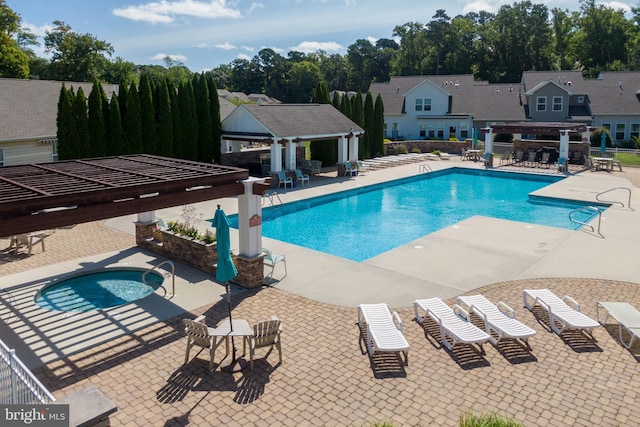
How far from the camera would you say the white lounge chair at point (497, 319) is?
9.55 metres

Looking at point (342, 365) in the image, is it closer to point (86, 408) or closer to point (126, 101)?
point (86, 408)

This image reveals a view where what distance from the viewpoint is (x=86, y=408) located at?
629 cm

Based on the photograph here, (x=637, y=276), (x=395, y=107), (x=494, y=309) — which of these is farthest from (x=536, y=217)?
(x=395, y=107)

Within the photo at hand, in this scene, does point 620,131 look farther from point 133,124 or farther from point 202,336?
point 202,336

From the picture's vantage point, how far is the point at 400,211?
24.0 meters

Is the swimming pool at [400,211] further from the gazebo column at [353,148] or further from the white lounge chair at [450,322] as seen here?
the white lounge chair at [450,322]

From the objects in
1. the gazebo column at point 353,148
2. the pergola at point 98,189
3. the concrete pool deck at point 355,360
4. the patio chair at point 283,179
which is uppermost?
the gazebo column at point 353,148

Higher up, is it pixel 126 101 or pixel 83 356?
pixel 126 101

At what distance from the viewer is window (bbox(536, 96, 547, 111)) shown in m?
46.3

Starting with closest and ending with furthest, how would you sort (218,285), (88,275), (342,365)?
(342,365)
(218,285)
(88,275)

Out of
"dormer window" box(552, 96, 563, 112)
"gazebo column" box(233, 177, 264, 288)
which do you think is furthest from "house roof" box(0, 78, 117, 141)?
Result: "dormer window" box(552, 96, 563, 112)

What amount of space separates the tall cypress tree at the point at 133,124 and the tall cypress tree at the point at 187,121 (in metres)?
2.64

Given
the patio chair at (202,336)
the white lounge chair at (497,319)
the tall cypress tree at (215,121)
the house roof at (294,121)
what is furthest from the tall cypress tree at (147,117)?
the white lounge chair at (497,319)

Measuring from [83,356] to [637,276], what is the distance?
43.5ft
